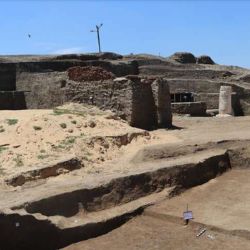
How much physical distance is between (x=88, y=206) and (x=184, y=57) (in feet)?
115

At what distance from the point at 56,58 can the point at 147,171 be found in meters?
27.3

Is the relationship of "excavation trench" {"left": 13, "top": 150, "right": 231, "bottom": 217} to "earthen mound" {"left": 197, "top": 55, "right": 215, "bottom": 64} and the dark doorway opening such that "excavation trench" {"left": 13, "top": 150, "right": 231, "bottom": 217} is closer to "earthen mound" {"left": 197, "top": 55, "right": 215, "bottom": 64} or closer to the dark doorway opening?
the dark doorway opening

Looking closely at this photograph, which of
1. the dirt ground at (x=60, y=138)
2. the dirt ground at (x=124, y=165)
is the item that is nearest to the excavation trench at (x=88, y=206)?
the dirt ground at (x=124, y=165)

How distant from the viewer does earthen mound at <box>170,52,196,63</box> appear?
4178 cm

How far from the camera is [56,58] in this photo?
35250mm

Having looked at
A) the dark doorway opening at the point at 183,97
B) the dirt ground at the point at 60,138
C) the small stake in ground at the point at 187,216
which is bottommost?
the small stake in ground at the point at 187,216

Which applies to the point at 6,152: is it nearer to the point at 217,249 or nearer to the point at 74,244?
the point at 74,244

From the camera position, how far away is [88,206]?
7.86 meters

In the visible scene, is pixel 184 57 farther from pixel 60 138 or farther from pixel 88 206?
pixel 88 206

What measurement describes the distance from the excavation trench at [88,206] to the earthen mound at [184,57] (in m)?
31.9

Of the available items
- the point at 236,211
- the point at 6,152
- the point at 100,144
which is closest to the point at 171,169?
the point at 236,211

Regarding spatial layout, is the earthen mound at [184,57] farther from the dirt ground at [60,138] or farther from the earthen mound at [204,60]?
the dirt ground at [60,138]

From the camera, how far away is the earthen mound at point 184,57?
41778mm

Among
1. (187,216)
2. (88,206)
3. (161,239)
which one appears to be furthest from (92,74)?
(161,239)
